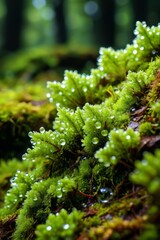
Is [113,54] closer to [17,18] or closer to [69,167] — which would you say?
[69,167]

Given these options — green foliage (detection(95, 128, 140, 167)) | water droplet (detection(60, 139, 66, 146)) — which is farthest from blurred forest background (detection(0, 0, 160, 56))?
green foliage (detection(95, 128, 140, 167))

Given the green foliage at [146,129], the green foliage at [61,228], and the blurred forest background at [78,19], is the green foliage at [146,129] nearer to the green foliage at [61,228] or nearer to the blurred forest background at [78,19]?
the green foliage at [61,228]

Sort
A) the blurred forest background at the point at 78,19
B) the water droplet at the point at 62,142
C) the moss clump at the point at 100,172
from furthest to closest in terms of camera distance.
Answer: the blurred forest background at the point at 78,19
the water droplet at the point at 62,142
the moss clump at the point at 100,172

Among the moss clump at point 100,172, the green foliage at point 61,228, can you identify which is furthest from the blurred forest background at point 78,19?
the green foliage at point 61,228

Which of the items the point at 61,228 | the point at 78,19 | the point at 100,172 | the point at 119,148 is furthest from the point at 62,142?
the point at 78,19

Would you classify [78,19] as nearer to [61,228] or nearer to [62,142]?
[62,142]

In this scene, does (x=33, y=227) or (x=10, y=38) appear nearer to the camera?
(x=33, y=227)

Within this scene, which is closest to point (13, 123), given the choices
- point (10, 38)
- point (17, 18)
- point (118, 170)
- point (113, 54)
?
point (113, 54)
